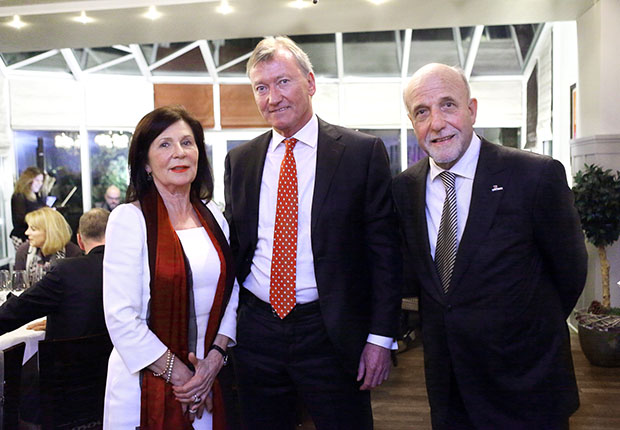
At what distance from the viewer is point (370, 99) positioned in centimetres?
920

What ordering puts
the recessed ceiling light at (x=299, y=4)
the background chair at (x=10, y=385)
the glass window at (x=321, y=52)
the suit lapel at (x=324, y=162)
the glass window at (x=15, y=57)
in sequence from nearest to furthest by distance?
the suit lapel at (x=324, y=162) < the background chair at (x=10, y=385) < the recessed ceiling light at (x=299, y=4) < the glass window at (x=15, y=57) < the glass window at (x=321, y=52)

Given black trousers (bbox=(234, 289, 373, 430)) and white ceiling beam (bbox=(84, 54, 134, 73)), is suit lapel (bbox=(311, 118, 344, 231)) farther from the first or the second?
white ceiling beam (bbox=(84, 54, 134, 73))

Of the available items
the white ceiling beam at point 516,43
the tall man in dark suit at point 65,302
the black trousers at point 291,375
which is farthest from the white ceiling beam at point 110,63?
the black trousers at point 291,375

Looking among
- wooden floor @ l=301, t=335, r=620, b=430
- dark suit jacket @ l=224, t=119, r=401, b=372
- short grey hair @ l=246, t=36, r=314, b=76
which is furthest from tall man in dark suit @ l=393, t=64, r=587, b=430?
wooden floor @ l=301, t=335, r=620, b=430

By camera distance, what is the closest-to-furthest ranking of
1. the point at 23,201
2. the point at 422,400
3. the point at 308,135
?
the point at 308,135 → the point at 422,400 → the point at 23,201

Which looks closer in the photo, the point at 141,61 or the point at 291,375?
the point at 291,375

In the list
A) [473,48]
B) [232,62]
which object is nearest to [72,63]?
[232,62]

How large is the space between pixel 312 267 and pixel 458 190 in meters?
0.56

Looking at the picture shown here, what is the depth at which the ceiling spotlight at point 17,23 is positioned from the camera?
5504 mm

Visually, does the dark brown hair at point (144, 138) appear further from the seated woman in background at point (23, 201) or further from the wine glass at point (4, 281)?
the seated woman in background at point (23, 201)

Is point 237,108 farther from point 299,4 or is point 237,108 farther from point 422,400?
point 422,400

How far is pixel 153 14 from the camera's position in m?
5.50

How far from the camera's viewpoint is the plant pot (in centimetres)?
476

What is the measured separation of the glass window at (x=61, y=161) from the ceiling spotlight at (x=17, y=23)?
305cm
